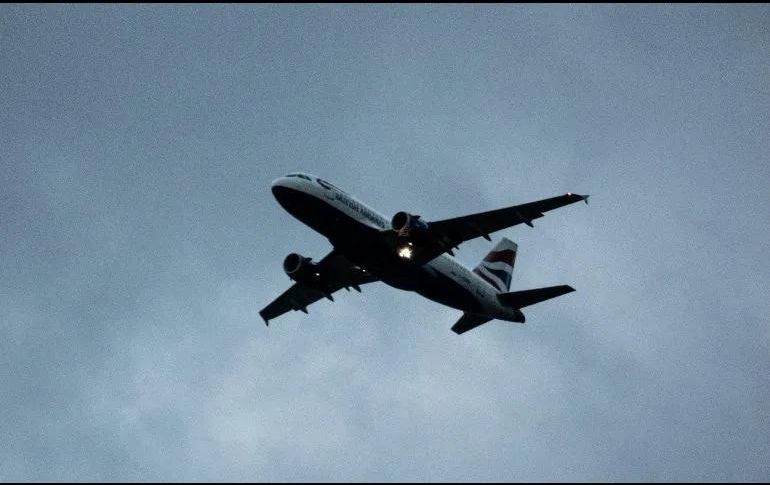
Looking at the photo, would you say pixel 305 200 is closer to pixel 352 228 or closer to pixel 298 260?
pixel 352 228

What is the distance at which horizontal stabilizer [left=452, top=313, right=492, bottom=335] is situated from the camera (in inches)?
2244

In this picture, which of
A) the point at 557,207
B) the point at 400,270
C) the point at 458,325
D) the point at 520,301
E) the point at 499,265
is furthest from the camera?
the point at 499,265

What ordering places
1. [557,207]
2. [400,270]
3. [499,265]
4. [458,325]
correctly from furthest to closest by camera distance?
[499,265] < [458,325] < [400,270] < [557,207]

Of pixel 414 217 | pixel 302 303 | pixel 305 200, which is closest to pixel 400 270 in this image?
pixel 414 217

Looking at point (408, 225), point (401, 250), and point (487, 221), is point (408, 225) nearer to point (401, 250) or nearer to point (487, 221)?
point (401, 250)

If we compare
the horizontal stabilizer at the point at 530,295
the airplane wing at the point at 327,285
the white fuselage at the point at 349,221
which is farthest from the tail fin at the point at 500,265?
the airplane wing at the point at 327,285

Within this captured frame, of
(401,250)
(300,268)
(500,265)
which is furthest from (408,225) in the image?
(500,265)

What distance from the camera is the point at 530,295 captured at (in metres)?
53.5

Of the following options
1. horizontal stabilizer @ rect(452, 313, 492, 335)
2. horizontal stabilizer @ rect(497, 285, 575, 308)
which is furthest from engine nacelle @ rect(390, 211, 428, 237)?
horizontal stabilizer @ rect(452, 313, 492, 335)

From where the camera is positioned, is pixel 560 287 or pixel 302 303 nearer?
pixel 560 287

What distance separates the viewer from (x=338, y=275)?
5628cm

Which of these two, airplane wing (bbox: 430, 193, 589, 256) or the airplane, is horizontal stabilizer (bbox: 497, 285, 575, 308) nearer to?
the airplane

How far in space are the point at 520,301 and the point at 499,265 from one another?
9422 mm

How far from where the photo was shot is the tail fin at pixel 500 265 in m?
62.0
